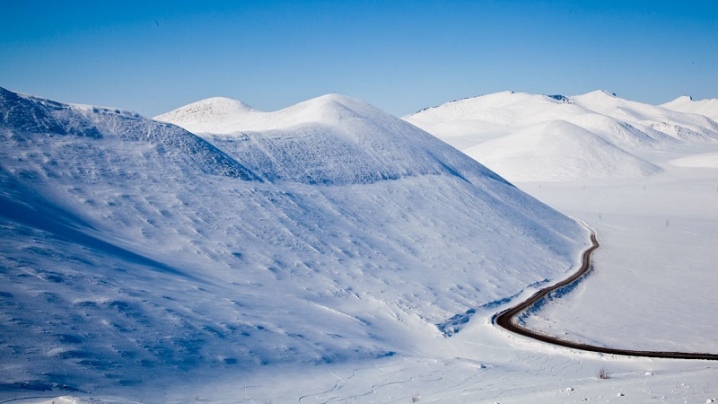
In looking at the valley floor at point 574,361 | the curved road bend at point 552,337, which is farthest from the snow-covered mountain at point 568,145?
the curved road bend at point 552,337

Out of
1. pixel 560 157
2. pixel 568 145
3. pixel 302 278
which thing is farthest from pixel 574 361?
pixel 568 145

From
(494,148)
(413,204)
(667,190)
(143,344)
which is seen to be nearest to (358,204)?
(413,204)

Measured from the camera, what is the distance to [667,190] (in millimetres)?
70688

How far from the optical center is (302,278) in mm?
22875

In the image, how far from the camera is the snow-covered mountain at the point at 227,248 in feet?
45.2

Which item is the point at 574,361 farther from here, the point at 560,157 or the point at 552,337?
the point at 560,157

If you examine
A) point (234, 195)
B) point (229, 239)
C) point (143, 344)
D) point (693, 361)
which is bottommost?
point (693, 361)

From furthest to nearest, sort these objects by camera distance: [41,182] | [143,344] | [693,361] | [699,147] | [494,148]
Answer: [699,147]
[494,148]
[41,182]
[693,361]
[143,344]

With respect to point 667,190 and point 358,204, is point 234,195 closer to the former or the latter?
point 358,204

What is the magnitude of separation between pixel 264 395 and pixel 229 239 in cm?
1252

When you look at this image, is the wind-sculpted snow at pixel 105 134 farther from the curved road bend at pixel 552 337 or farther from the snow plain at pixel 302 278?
the curved road bend at pixel 552 337

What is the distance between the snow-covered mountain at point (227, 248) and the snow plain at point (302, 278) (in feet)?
0.33

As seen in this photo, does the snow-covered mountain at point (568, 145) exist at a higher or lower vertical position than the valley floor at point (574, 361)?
higher

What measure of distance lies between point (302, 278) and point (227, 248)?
3869 mm
